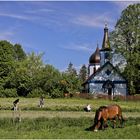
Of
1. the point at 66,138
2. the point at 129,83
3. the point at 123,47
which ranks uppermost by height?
the point at 123,47

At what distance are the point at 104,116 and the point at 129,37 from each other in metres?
51.7

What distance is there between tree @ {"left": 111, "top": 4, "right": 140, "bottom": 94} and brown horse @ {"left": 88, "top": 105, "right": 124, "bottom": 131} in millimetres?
47650

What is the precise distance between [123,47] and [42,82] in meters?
15.9

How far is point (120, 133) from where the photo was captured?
21281 mm

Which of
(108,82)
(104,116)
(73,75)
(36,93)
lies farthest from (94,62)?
(104,116)

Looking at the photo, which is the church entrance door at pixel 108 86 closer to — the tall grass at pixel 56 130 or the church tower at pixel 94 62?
the church tower at pixel 94 62

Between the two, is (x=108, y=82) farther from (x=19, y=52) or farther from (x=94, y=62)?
(x=19, y=52)

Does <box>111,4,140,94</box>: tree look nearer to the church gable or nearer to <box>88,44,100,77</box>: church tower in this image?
the church gable

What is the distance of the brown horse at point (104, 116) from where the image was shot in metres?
23.4

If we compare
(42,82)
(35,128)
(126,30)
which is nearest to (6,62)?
(42,82)

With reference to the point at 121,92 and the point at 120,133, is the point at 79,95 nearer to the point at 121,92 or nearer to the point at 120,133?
the point at 121,92

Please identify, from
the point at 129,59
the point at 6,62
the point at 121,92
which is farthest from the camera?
the point at 6,62

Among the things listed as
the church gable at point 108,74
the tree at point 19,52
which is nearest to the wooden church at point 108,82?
the church gable at point 108,74

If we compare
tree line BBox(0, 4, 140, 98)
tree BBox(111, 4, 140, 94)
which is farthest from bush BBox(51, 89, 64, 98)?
tree BBox(111, 4, 140, 94)
